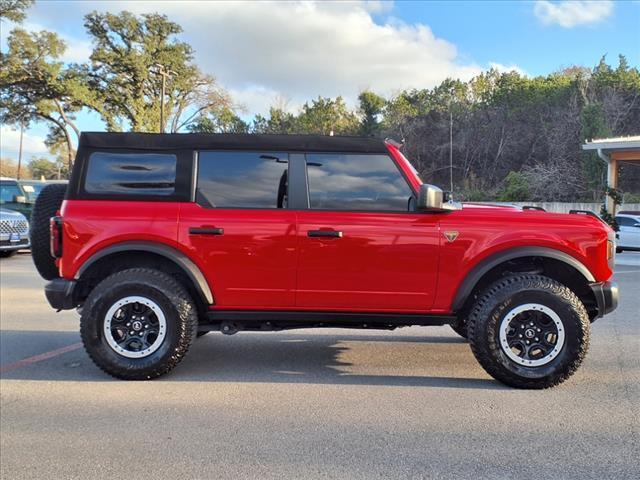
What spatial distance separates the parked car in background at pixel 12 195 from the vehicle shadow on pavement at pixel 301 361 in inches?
447

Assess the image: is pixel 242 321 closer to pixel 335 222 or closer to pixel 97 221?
pixel 335 222

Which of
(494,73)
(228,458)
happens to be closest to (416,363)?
(228,458)

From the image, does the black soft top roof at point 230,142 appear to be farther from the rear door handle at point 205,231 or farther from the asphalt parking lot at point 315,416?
the asphalt parking lot at point 315,416

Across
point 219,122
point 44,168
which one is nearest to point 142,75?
point 219,122

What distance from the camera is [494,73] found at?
43.6 metres

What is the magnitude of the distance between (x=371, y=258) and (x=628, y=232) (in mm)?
16695

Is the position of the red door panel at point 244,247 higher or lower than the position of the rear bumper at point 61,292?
higher

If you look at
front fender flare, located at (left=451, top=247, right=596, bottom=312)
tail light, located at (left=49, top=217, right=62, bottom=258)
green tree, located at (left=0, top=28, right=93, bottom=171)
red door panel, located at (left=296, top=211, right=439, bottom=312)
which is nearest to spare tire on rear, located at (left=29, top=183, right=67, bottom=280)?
tail light, located at (left=49, top=217, right=62, bottom=258)

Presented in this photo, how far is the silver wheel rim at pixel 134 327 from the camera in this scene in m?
4.48

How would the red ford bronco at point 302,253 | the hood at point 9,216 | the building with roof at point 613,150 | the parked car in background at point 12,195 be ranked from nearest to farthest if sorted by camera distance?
the red ford bronco at point 302,253
the hood at point 9,216
the parked car in background at point 12,195
the building with roof at point 613,150

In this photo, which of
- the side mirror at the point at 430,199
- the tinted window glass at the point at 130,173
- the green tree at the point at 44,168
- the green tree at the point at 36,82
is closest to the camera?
the side mirror at the point at 430,199

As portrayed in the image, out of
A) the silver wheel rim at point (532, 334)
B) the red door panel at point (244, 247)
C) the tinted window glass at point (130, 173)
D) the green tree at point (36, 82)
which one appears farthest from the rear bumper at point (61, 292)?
the green tree at point (36, 82)

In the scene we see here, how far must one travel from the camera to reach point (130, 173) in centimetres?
458

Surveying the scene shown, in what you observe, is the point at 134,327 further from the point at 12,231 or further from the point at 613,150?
the point at 613,150
